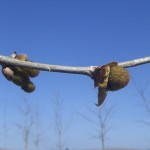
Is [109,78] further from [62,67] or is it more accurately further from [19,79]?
[19,79]

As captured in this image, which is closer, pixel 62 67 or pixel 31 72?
pixel 62 67

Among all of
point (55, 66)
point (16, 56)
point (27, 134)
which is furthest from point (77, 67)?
point (27, 134)

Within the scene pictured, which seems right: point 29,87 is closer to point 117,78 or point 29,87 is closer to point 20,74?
point 20,74

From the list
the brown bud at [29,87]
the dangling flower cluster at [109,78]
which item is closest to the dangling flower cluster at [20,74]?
the brown bud at [29,87]

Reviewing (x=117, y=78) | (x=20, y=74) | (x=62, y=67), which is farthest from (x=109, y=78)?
(x=20, y=74)

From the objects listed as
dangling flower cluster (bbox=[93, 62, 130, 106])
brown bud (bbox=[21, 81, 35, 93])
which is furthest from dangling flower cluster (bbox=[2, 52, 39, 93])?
dangling flower cluster (bbox=[93, 62, 130, 106])

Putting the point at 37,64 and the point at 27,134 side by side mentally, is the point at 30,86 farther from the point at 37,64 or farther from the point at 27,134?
the point at 27,134

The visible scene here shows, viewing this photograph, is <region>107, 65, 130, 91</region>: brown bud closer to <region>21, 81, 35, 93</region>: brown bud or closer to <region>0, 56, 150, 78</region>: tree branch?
<region>0, 56, 150, 78</region>: tree branch

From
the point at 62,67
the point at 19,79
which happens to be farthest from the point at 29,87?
the point at 62,67

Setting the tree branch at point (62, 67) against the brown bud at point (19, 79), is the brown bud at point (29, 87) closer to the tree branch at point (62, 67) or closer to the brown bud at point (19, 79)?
the brown bud at point (19, 79)
